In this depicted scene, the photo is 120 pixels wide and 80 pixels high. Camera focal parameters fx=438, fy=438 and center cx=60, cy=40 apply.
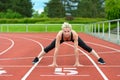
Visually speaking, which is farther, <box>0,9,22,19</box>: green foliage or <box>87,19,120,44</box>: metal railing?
<box>0,9,22,19</box>: green foliage

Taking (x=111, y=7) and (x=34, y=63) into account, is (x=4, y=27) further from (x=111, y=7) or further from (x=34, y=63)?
(x=34, y=63)

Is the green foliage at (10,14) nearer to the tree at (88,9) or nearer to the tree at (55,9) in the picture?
the tree at (55,9)

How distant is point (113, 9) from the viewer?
68.6 metres

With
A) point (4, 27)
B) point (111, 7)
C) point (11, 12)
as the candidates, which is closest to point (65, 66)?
point (4, 27)

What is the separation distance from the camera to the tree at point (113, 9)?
6656cm

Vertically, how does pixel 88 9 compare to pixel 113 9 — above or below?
below

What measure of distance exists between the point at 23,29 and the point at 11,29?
107 inches

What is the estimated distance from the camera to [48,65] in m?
13.6

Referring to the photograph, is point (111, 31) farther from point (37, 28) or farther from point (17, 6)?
point (17, 6)

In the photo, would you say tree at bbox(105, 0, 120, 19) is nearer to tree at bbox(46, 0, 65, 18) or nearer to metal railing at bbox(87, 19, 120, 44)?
metal railing at bbox(87, 19, 120, 44)

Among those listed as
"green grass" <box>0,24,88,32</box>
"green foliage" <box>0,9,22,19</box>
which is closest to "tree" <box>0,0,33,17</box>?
"green foliage" <box>0,9,22,19</box>

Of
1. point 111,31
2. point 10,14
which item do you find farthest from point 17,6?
point 111,31

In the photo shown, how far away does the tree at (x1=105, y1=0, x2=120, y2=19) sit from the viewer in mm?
66562

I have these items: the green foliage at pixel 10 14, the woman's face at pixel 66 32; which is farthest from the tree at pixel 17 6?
the woman's face at pixel 66 32
